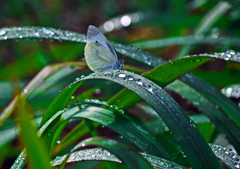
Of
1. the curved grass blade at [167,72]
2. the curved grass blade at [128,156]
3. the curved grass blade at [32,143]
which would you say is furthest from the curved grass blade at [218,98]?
the curved grass blade at [32,143]

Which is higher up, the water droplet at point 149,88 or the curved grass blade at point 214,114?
the curved grass blade at point 214,114

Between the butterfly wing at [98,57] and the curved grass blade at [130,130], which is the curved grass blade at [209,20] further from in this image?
the curved grass blade at [130,130]

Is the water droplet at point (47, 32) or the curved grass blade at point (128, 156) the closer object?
the curved grass blade at point (128, 156)

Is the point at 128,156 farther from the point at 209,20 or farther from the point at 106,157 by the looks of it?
the point at 209,20

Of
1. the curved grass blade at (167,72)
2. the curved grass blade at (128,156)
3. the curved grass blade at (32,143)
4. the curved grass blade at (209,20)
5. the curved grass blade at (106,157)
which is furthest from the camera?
the curved grass blade at (209,20)

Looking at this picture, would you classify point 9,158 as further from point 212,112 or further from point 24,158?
point 212,112

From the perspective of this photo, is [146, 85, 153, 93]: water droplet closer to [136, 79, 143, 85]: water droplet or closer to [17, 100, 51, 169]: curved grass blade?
[136, 79, 143, 85]: water droplet

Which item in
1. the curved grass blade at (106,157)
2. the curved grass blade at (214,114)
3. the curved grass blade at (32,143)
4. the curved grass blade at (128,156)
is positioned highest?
the curved grass blade at (214,114)

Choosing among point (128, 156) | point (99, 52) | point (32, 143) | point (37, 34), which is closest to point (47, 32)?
point (37, 34)
